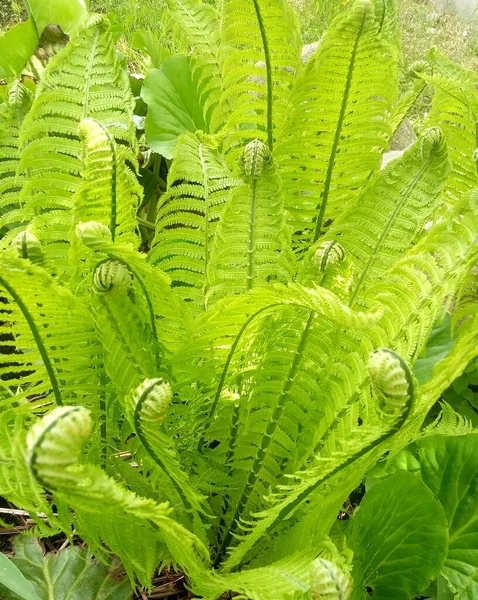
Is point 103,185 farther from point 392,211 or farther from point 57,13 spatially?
point 57,13

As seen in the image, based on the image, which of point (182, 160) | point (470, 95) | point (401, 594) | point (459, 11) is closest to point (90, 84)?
point (182, 160)

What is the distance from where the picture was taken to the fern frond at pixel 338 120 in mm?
744

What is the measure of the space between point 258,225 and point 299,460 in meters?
0.33

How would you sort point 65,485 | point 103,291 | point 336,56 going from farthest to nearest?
1. point 336,56
2. point 103,291
3. point 65,485

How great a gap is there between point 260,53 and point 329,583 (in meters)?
0.68

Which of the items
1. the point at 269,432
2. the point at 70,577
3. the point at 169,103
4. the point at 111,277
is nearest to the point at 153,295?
the point at 111,277

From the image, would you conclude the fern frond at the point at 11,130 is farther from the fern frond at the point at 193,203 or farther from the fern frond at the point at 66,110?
the fern frond at the point at 193,203

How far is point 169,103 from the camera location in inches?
A: 54.7

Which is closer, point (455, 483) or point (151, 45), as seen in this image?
point (455, 483)

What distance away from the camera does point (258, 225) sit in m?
0.76

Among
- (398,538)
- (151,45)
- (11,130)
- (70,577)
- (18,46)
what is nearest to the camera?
(398,538)

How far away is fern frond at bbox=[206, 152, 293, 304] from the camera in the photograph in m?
0.74

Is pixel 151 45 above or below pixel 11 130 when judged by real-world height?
above

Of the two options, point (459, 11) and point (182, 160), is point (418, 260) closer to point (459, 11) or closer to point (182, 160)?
point (182, 160)
